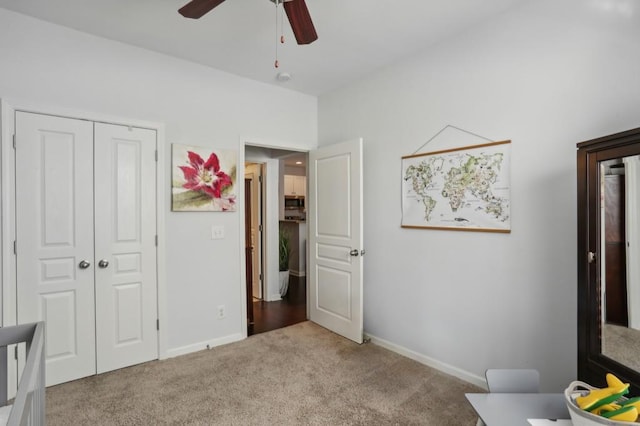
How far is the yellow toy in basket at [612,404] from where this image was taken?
87 cm

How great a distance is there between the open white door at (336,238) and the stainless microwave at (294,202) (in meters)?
4.41

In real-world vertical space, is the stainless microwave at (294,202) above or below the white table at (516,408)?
above

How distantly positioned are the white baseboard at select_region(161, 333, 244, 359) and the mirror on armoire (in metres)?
2.76

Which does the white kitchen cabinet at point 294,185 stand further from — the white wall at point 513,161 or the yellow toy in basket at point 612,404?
the yellow toy in basket at point 612,404

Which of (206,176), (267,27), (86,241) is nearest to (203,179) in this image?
(206,176)

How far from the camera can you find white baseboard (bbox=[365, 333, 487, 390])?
8.07 feet

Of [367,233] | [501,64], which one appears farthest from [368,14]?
[367,233]

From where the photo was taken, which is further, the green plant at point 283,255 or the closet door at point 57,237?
the green plant at point 283,255

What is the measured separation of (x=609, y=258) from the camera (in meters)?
1.42

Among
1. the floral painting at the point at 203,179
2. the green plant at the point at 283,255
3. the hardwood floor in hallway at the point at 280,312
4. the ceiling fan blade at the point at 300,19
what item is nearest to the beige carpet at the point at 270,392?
the hardwood floor in hallway at the point at 280,312

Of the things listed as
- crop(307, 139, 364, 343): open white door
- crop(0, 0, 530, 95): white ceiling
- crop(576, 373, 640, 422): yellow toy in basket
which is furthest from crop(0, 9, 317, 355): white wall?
crop(576, 373, 640, 422): yellow toy in basket

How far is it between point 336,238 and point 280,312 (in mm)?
1493

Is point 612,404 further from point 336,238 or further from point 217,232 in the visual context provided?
point 217,232

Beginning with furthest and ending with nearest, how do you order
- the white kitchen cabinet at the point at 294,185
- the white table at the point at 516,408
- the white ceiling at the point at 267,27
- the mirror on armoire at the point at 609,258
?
1. the white kitchen cabinet at the point at 294,185
2. the white ceiling at the point at 267,27
3. the mirror on armoire at the point at 609,258
4. the white table at the point at 516,408
